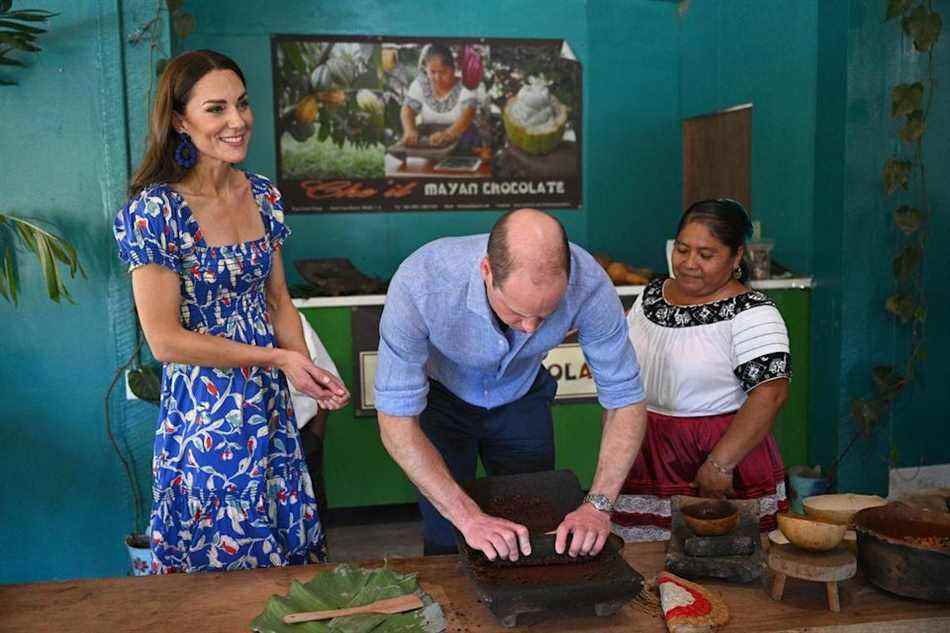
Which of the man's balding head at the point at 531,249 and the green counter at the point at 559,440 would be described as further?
the green counter at the point at 559,440

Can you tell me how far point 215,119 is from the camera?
211 centimetres

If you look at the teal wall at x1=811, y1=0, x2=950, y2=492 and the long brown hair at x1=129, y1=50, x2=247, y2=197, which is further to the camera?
the teal wall at x1=811, y1=0, x2=950, y2=492

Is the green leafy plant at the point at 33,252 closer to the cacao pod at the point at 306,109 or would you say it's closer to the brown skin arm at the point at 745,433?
the brown skin arm at the point at 745,433

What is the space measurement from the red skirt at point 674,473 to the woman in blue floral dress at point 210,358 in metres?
0.95

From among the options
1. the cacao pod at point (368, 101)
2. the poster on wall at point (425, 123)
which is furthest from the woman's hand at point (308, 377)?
the cacao pod at point (368, 101)

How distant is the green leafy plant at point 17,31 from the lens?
3034 mm

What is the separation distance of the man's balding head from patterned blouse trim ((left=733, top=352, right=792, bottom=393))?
913mm

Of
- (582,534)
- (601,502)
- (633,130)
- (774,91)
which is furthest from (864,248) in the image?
(582,534)

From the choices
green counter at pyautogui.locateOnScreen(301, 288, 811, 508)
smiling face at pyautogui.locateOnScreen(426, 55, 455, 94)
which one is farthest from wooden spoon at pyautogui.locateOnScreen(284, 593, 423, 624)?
smiling face at pyautogui.locateOnScreen(426, 55, 455, 94)

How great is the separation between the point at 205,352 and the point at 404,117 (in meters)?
3.94

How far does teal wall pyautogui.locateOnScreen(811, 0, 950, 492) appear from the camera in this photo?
3900 mm

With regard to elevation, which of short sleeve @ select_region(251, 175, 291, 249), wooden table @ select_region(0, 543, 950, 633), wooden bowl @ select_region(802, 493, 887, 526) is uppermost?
short sleeve @ select_region(251, 175, 291, 249)

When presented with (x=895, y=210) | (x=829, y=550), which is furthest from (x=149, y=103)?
(x=895, y=210)

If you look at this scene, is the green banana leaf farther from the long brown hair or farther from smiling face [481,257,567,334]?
the long brown hair
